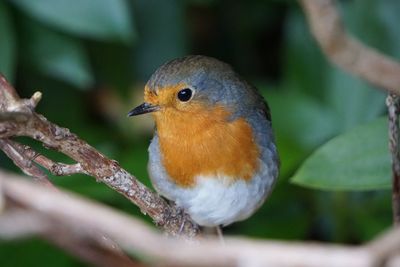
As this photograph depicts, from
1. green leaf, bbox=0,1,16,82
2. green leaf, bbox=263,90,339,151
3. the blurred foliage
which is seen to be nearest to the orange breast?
the blurred foliage

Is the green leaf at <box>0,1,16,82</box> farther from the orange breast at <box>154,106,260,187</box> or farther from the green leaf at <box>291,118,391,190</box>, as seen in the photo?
the green leaf at <box>291,118,391,190</box>

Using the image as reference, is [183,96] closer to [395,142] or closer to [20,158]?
[395,142]

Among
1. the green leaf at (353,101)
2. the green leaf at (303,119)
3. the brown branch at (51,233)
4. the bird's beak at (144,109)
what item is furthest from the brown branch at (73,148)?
the green leaf at (353,101)

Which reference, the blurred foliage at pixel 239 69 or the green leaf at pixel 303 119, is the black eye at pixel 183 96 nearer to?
the blurred foliage at pixel 239 69

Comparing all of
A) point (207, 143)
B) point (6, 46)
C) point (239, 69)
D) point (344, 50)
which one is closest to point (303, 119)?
point (239, 69)

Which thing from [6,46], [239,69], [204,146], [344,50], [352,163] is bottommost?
[344,50]

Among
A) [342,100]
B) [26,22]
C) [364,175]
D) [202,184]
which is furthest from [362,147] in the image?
[26,22]
